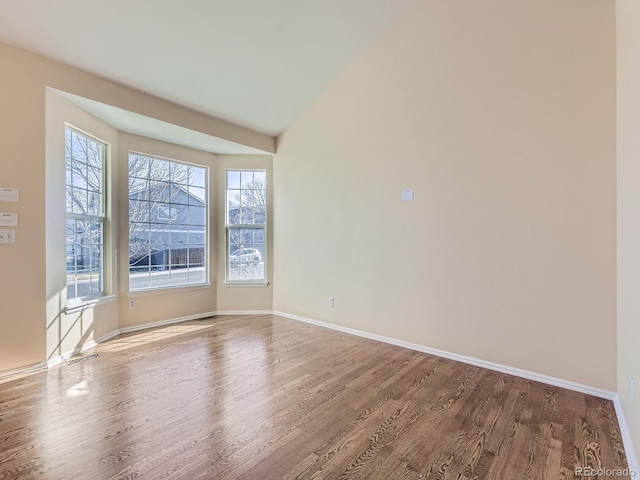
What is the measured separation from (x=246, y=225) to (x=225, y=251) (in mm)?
514

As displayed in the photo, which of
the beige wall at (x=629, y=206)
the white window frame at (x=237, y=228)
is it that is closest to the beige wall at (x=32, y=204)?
the white window frame at (x=237, y=228)

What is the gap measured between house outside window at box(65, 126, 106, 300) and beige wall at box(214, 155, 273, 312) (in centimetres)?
151

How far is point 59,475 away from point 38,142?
2.64 metres

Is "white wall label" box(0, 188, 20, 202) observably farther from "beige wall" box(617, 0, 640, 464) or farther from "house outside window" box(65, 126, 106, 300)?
"beige wall" box(617, 0, 640, 464)


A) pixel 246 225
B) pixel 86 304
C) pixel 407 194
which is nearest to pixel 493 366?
pixel 407 194

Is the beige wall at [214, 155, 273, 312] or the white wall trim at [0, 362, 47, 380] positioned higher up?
the beige wall at [214, 155, 273, 312]

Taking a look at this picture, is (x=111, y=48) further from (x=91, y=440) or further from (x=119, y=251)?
(x=91, y=440)

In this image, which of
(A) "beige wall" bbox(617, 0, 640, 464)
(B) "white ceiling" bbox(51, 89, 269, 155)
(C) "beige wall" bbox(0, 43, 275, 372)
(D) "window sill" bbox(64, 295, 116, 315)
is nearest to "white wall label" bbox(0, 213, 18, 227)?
(C) "beige wall" bbox(0, 43, 275, 372)

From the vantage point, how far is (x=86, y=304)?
333 centimetres

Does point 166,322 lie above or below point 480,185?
below

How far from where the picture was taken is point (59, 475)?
1.55m

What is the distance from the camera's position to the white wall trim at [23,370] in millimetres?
2611

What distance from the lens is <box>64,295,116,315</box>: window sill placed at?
3.14m

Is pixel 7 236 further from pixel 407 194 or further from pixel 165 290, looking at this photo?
pixel 407 194
